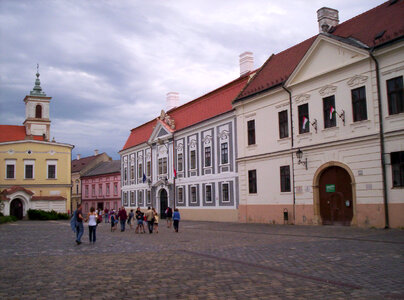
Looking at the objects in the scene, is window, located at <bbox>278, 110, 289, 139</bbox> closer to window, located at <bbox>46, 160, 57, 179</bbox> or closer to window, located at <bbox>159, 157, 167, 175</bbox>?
window, located at <bbox>159, 157, 167, 175</bbox>

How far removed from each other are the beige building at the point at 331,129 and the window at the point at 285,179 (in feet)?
0.20

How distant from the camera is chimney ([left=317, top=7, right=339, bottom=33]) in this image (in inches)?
1076

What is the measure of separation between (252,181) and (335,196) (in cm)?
752

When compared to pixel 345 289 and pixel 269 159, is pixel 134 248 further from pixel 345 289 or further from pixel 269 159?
pixel 269 159

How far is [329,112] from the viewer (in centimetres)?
2378

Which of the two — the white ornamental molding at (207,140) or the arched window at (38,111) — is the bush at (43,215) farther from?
the arched window at (38,111)

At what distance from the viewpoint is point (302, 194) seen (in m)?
25.2

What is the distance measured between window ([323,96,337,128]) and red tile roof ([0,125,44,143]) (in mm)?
50311

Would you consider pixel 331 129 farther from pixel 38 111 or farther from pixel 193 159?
pixel 38 111

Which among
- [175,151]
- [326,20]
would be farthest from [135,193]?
[326,20]

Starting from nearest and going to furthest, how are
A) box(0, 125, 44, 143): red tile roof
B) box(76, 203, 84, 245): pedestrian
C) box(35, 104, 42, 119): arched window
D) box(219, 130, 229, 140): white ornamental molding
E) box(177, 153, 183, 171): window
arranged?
box(76, 203, 84, 245): pedestrian → box(219, 130, 229, 140): white ornamental molding → box(177, 153, 183, 171): window → box(0, 125, 44, 143): red tile roof → box(35, 104, 42, 119): arched window

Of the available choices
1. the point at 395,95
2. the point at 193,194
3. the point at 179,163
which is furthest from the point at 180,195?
the point at 395,95

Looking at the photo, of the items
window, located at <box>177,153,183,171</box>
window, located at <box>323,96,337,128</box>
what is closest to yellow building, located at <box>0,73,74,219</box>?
window, located at <box>177,153,183,171</box>

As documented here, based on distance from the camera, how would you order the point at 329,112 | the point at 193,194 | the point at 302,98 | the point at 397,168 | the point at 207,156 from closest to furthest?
the point at 397,168
the point at 329,112
the point at 302,98
the point at 207,156
the point at 193,194
